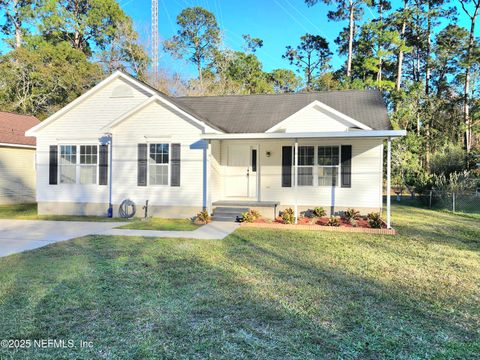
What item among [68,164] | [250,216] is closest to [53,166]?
[68,164]

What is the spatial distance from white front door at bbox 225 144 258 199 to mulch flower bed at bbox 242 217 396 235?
1953 mm

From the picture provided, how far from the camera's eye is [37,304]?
429cm

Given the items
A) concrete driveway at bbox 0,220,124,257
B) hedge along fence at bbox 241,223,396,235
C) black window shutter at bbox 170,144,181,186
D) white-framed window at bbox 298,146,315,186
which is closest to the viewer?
concrete driveway at bbox 0,220,124,257

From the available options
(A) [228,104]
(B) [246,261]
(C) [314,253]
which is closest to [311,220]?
(C) [314,253]

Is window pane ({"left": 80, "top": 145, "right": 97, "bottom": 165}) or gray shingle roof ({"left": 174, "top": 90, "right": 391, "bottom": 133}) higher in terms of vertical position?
gray shingle roof ({"left": 174, "top": 90, "right": 391, "bottom": 133})

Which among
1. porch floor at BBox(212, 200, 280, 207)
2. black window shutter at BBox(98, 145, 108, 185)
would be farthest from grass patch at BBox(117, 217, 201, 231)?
black window shutter at BBox(98, 145, 108, 185)

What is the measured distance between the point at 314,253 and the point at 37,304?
486 centimetres

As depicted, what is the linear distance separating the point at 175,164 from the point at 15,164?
10.4m

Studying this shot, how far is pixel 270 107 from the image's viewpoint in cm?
1474

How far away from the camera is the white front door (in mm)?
13078

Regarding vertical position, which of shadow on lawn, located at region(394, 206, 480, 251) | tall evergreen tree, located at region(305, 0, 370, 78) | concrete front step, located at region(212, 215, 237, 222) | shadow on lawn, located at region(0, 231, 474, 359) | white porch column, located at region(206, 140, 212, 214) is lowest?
shadow on lawn, located at region(0, 231, 474, 359)

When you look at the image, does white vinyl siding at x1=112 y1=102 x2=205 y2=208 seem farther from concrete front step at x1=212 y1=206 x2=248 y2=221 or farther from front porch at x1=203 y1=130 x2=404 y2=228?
concrete front step at x1=212 y1=206 x2=248 y2=221

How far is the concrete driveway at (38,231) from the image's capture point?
769cm

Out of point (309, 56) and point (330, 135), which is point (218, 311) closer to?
point (330, 135)
